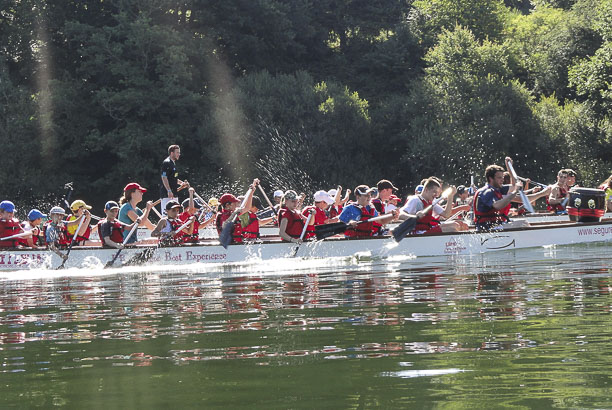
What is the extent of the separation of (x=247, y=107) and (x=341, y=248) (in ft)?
102

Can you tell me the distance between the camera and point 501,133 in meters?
47.1

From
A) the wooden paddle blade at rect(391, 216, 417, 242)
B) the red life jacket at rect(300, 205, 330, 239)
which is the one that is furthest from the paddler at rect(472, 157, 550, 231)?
the red life jacket at rect(300, 205, 330, 239)

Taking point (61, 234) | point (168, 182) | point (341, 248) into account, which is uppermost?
point (168, 182)

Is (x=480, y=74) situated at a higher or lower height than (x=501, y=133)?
higher

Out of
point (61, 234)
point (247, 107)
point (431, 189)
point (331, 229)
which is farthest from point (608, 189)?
point (247, 107)

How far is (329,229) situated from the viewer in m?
18.1

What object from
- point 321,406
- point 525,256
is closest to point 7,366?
point 321,406

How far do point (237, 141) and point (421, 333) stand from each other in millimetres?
40554

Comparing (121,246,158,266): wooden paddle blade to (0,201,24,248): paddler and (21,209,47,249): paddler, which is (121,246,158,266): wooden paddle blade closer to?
(21,209,47,249): paddler

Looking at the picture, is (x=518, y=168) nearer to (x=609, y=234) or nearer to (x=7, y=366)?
(x=609, y=234)

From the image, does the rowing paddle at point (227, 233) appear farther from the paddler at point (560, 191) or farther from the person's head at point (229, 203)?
the paddler at point (560, 191)

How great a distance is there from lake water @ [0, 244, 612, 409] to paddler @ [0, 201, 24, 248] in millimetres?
7168

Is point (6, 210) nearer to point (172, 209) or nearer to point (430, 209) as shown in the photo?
point (172, 209)

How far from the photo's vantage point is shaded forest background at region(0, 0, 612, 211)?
157ft
